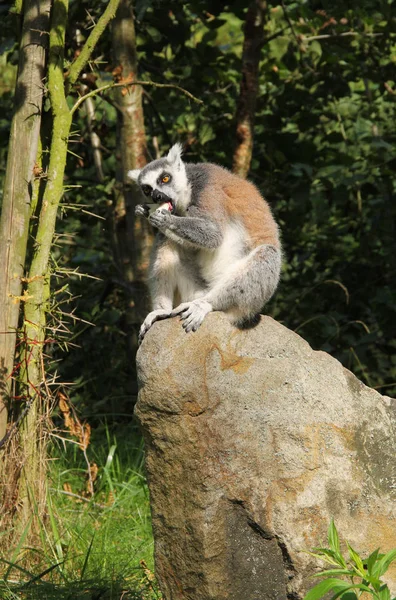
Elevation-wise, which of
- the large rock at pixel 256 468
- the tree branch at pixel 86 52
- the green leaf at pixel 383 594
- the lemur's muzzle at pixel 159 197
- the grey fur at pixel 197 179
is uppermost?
the tree branch at pixel 86 52

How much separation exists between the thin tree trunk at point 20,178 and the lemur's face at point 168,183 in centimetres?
66

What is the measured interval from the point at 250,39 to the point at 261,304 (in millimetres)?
2688

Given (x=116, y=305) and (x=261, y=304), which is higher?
(x=261, y=304)

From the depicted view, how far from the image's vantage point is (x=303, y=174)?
6465 mm

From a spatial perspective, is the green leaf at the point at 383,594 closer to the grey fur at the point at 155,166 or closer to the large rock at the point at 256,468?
the large rock at the point at 256,468

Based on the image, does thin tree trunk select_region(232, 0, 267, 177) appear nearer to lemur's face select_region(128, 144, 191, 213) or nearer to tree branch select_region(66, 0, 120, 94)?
lemur's face select_region(128, 144, 191, 213)

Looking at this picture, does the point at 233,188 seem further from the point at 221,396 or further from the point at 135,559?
the point at 135,559

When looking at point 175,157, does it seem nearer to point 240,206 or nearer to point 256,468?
point 240,206

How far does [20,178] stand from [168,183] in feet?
2.66

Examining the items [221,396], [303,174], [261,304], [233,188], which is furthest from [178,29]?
[221,396]

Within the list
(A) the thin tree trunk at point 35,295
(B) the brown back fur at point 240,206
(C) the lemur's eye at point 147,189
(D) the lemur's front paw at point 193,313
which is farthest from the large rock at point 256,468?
(C) the lemur's eye at point 147,189

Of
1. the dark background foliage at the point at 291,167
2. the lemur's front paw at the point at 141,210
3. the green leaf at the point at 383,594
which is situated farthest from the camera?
the dark background foliage at the point at 291,167

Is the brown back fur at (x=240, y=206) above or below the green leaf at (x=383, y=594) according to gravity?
above

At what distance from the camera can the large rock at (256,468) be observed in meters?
3.20
